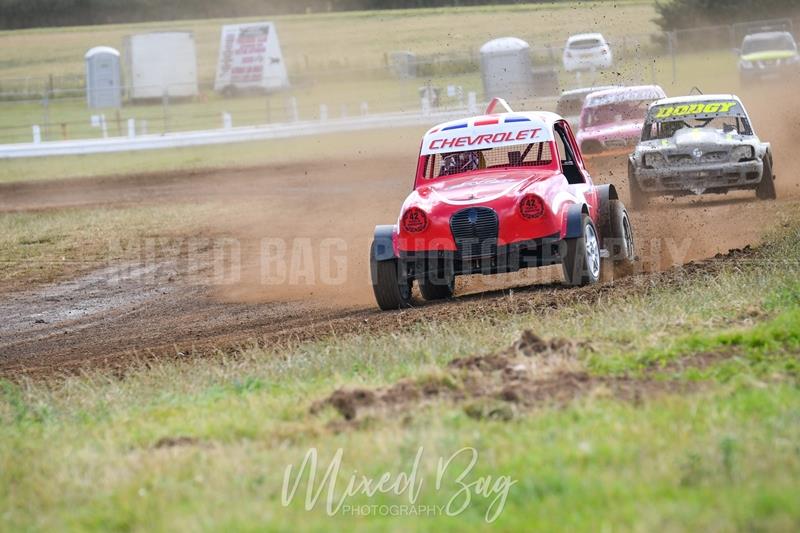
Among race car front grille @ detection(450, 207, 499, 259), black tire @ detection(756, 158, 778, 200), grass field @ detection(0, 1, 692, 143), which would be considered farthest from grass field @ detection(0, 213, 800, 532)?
grass field @ detection(0, 1, 692, 143)

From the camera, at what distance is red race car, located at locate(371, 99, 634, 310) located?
991 cm

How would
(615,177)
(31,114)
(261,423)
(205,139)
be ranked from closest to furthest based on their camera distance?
(261,423)
(615,177)
(205,139)
(31,114)

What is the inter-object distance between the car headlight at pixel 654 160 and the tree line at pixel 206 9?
3619 centimetres

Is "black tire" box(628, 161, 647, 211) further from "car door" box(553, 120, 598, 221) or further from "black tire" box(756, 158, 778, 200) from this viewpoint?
"car door" box(553, 120, 598, 221)

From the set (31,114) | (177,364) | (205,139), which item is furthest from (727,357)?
(31,114)

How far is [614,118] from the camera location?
22.0m

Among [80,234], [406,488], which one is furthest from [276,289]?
[406,488]

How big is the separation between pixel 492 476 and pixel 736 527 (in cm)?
107

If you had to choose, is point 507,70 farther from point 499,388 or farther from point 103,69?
point 499,388

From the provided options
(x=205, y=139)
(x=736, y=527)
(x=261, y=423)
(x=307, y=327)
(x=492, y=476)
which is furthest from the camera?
(x=205, y=139)

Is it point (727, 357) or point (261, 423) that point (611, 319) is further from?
point (261, 423)

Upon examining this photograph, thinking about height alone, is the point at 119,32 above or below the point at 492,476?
above

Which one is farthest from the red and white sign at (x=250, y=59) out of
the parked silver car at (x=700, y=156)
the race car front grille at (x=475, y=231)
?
the race car front grille at (x=475, y=231)

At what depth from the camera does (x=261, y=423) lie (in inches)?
227
